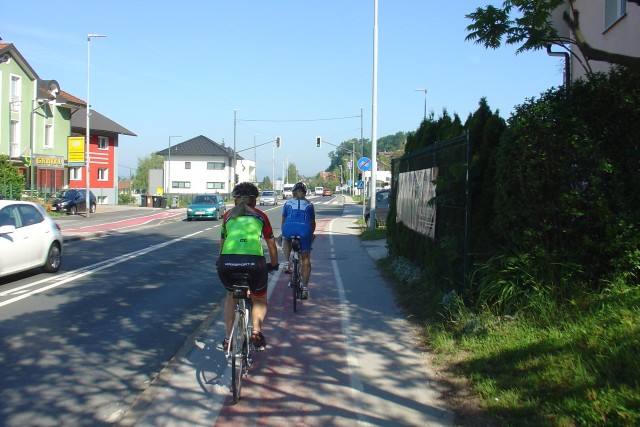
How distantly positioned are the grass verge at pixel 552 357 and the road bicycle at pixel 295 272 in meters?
2.30

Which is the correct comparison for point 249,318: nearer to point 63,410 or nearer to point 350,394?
point 350,394

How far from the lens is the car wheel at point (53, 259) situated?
1216 cm

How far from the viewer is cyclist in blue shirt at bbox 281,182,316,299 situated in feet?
29.2

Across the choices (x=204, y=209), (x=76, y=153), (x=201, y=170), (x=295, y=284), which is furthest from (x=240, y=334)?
(x=201, y=170)

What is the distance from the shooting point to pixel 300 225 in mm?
8922

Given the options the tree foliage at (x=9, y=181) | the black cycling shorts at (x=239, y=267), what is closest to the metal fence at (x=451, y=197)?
the black cycling shorts at (x=239, y=267)

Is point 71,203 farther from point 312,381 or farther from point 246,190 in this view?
point 312,381

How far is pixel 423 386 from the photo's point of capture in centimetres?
526

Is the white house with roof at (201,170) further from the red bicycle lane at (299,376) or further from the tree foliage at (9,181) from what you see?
the red bicycle lane at (299,376)

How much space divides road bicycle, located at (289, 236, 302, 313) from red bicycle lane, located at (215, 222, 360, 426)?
7.6 inches

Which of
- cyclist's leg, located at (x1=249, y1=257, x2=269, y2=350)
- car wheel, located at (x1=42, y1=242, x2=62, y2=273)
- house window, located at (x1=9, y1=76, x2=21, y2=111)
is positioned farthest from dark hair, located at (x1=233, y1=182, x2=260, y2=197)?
house window, located at (x1=9, y1=76, x2=21, y2=111)

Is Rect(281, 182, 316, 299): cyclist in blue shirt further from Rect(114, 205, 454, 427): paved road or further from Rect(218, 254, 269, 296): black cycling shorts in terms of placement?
Rect(218, 254, 269, 296): black cycling shorts

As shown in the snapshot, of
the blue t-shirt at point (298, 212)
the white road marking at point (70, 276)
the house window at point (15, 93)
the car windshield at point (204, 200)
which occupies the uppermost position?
the house window at point (15, 93)

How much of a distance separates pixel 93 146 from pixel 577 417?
54676 millimetres
